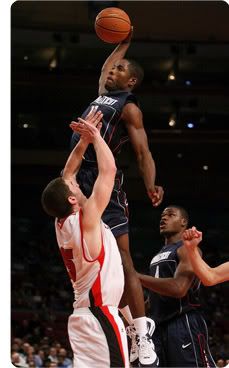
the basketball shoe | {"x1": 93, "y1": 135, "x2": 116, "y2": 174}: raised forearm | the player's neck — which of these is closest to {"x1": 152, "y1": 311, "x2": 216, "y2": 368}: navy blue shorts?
the player's neck

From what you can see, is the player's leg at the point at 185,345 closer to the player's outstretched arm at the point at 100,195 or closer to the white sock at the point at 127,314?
the white sock at the point at 127,314

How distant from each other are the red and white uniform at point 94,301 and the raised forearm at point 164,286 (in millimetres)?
1110

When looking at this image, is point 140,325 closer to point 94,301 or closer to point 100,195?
point 94,301

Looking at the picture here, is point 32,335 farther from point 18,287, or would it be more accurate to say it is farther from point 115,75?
point 115,75

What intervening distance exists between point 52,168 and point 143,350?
635 inches

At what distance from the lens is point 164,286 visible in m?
6.25

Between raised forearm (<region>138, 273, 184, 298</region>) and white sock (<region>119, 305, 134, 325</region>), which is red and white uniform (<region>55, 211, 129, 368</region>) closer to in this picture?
white sock (<region>119, 305, 134, 325</region>)

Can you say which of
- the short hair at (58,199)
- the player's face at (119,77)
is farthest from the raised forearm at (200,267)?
the player's face at (119,77)

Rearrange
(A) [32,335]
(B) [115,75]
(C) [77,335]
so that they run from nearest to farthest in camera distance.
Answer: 1. (C) [77,335]
2. (B) [115,75]
3. (A) [32,335]

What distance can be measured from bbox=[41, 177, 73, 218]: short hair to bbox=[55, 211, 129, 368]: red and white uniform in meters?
0.06

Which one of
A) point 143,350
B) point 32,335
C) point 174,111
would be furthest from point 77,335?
point 174,111

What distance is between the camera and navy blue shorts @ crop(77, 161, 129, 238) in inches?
230

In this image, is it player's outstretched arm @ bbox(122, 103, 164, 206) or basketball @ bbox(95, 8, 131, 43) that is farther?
basketball @ bbox(95, 8, 131, 43)

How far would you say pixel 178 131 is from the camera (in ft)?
69.6
